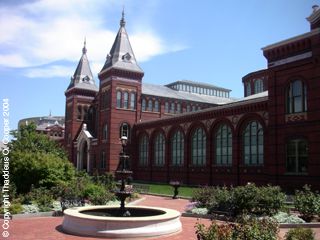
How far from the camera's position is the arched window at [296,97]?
2362 centimetres

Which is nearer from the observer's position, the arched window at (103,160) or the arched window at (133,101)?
the arched window at (103,160)

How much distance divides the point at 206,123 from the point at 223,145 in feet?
10.5

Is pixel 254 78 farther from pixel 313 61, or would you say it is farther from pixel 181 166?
pixel 313 61

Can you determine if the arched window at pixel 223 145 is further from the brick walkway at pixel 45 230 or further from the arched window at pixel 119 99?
the brick walkway at pixel 45 230

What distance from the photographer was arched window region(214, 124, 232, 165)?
32281 millimetres

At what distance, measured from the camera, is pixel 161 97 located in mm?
48688

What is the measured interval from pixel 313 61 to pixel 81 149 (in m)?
38.7

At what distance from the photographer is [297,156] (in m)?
23.5

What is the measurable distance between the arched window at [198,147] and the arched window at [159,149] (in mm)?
5707

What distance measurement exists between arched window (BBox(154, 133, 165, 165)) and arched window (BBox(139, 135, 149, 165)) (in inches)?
73.7

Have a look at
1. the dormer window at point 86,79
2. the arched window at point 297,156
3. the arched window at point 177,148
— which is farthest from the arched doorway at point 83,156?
the arched window at point 297,156

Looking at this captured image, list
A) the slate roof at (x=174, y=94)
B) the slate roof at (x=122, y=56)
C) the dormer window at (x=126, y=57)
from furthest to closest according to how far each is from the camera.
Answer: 1. the slate roof at (x=174, y=94)
2. the dormer window at (x=126, y=57)
3. the slate roof at (x=122, y=56)

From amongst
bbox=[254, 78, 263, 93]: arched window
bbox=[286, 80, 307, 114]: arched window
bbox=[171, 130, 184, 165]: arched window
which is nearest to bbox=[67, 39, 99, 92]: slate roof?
bbox=[171, 130, 184, 165]: arched window

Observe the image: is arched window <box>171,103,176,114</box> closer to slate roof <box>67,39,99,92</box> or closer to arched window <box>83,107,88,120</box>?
slate roof <box>67,39,99,92</box>
